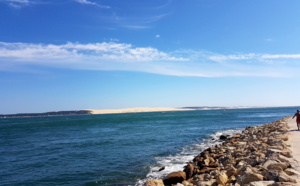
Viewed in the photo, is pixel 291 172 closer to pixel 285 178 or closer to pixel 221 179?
pixel 285 178

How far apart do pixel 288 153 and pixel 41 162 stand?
526 inches

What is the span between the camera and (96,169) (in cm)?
1192

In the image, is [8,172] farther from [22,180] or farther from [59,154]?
[59,154]

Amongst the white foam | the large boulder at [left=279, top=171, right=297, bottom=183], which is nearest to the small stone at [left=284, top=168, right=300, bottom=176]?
the large boulder at [left=279, top=171, right=297, bottom=183]

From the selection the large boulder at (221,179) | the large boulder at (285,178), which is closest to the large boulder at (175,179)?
the large boulder at (221,179)

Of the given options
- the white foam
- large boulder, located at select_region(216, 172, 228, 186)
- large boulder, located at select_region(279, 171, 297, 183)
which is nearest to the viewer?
large boulder, located at select_region(279, 171, 297, 183)

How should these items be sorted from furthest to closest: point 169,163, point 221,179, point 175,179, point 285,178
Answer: point 169,163
point 175,179
point 221,179
point 285,178

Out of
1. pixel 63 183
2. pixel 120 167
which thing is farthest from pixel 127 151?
pixel 63 183

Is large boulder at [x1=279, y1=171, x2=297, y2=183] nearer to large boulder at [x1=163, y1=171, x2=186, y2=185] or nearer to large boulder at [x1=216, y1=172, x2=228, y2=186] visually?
large boulder at [x1=216, y1=172, x2=228, y2=186]

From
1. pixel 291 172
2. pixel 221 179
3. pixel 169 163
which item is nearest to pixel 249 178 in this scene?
pixel 221 179

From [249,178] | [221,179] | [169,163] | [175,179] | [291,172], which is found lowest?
[169,163]

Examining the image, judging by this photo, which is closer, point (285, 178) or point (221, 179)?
point (285, 178)

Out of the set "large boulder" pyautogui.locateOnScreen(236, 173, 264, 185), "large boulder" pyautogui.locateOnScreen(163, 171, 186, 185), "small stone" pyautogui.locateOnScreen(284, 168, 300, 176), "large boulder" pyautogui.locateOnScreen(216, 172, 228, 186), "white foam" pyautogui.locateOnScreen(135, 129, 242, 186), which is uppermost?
"small stone" pyautogui.locateOnScreen(284, 168, 300, 176)

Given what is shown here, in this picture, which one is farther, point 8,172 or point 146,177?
point 8,172
